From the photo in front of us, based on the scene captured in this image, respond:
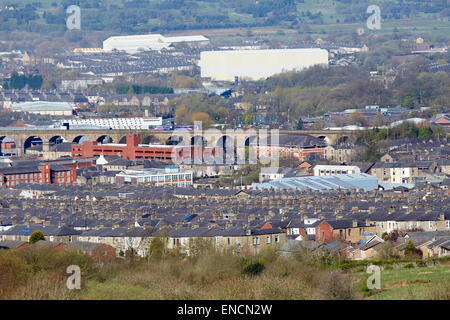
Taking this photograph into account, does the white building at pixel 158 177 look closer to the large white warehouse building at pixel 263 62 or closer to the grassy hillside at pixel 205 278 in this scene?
the grassy hillside at pixel 205 278

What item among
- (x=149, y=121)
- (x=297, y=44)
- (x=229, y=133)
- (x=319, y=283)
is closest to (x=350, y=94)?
(x=149, y=121)

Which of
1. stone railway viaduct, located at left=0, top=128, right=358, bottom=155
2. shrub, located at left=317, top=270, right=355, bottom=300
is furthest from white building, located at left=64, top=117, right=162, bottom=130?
shrub, located at left=317, top=270, right=355, bottom=300

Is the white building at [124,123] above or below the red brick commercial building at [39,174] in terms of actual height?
below

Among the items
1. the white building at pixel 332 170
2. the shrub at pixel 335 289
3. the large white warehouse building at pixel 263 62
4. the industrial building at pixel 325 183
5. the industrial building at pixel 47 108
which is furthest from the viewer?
the large white warehouse building at pixel 263 62

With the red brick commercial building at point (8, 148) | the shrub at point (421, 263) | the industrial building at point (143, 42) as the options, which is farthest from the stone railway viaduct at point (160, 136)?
the industrial building at point (143, 42)

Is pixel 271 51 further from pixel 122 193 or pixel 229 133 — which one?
pixel 122 193

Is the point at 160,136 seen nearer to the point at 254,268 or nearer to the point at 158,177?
the point at 158,177
